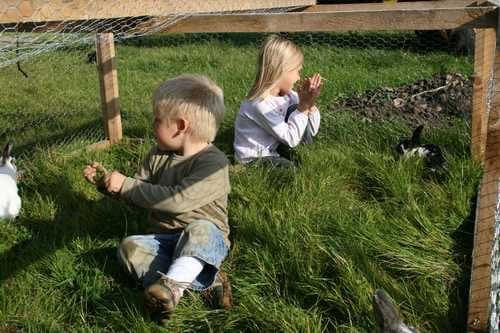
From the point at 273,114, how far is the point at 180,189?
1.33 m

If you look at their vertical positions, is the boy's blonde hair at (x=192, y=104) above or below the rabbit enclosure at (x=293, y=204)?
above

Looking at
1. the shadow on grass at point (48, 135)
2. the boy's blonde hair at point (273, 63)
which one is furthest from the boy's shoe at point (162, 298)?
the shadow on grass at point (48, 135)

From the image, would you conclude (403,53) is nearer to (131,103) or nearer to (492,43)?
(131,103)

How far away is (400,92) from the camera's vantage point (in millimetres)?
5309

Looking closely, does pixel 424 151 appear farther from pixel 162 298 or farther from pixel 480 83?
pixel 162 298

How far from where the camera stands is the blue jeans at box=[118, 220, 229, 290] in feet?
7.65

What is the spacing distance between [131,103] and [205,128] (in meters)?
3.25

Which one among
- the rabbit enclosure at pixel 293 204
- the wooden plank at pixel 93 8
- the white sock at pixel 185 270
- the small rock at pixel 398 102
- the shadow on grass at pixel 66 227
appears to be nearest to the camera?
the wooden plank at pixel 93 8

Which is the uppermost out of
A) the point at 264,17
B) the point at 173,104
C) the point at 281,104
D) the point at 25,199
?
the point at 264,17

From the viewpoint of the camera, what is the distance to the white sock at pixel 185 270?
2.23m

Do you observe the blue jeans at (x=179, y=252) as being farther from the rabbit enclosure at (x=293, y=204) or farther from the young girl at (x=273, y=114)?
the young girl at (x=273, y=114)

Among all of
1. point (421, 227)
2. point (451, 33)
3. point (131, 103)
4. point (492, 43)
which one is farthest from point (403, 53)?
point (421, 227)

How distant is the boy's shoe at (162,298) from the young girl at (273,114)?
146cm

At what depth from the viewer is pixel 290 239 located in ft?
7.99
